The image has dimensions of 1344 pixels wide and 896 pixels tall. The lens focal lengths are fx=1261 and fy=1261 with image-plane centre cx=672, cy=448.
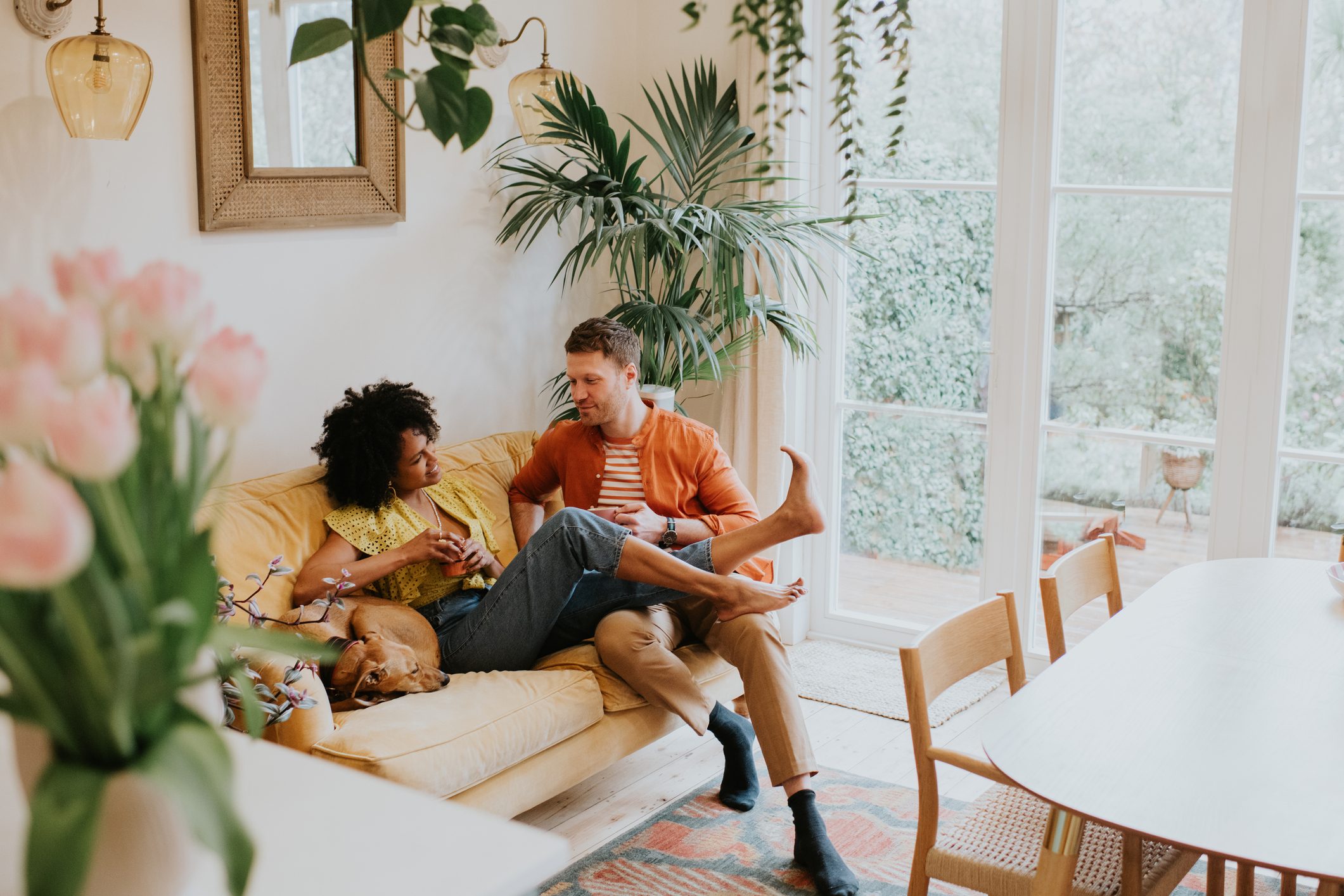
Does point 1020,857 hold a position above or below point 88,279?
below

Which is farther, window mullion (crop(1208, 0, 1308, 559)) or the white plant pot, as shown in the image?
the white plant pot

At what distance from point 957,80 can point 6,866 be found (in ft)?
11.7

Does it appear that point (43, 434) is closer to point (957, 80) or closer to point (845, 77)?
point (845, 77)

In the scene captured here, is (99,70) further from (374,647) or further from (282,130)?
(374,647)

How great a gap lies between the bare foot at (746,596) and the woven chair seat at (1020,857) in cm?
92

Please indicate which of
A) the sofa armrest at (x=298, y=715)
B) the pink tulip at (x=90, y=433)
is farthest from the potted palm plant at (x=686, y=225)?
the pink tulip at (x=90, y=433)

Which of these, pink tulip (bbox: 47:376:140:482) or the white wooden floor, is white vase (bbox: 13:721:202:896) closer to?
pink tulip (bbox: 47:376:140:482)

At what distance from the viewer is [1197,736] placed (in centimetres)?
170

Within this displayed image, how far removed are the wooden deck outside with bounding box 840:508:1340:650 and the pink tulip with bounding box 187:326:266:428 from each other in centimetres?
304

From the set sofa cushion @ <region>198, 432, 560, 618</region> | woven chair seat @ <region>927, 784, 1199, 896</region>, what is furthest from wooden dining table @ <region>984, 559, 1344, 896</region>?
sofa cushion @ <region>198, 432, 560, 618</region>

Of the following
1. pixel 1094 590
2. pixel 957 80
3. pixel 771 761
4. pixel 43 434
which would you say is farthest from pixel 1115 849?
pixel 957 80

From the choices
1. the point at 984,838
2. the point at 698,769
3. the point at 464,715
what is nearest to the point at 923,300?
the point at 698,769

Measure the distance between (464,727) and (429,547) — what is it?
0.56 m

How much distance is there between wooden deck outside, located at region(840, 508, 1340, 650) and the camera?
3508 mm
